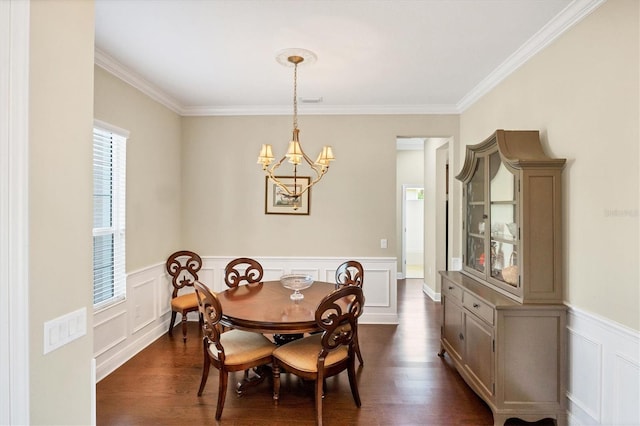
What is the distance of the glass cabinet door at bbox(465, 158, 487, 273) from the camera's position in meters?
3.02

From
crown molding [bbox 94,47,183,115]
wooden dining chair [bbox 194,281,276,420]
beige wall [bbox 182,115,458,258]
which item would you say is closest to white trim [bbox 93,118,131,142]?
crown molding [bbox 94,47,183,115]

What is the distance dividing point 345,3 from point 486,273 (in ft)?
7.83

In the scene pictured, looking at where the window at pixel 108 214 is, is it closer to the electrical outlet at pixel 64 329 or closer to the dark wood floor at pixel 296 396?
the dark wood floor at pixel 296 396

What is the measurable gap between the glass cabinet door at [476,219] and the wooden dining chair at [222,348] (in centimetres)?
201

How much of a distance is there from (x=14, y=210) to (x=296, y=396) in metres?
2.39

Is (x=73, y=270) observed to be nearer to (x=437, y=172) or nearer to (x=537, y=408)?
(x=537, y=408)

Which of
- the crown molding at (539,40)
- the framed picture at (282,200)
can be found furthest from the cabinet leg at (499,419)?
the framed picture at (282,200)

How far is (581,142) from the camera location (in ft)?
7.45

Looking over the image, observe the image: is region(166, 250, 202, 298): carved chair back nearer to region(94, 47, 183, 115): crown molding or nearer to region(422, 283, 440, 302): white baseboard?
region(94, 47, 183, 115): crown molding

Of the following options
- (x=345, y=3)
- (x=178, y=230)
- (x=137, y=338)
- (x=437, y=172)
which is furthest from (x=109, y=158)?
(x=437, y=172)

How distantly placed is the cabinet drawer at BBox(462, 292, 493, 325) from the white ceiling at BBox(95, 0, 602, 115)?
2088 mm

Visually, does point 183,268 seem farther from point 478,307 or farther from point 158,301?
point 478,307

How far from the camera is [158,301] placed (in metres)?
4.08

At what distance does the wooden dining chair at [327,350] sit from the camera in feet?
7.72
